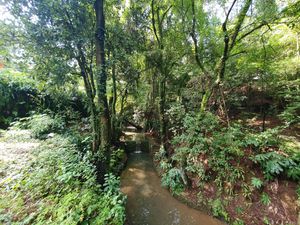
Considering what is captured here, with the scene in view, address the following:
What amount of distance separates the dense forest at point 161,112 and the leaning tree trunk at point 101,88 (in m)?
0.02

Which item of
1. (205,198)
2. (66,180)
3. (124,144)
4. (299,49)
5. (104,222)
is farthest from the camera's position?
(124,144)

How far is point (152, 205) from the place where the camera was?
12.8ft

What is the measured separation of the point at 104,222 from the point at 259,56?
575 centimetres

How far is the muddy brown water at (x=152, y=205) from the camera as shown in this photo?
3.40 meters

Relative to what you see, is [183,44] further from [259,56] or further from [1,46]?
[1,46]

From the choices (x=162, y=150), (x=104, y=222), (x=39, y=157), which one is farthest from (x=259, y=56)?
(x=39, y=157)

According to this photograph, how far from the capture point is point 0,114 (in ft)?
18.6

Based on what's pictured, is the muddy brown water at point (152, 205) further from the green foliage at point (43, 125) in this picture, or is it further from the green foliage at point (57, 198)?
the green foliage at point (43, 125)

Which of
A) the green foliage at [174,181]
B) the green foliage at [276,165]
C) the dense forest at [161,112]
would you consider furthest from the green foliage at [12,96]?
the green foliage at [276,165]

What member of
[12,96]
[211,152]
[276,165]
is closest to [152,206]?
[211,152]

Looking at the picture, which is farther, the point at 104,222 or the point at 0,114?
the point at 0,114

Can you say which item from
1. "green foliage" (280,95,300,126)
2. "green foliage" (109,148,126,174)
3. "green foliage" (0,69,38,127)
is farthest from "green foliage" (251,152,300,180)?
"green foliage" (0,69,38,127)

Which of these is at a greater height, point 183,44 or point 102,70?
point 183,44

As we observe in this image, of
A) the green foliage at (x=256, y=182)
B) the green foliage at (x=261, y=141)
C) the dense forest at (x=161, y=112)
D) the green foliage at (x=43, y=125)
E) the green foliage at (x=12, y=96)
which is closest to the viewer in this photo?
the dense forest at (x=161, y=112)
